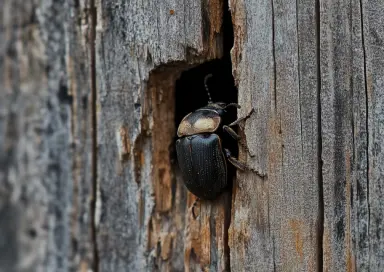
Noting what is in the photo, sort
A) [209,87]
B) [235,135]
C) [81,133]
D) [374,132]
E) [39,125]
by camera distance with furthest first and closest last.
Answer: [209,87] < [39,125] < [81,133] < [235,135] < [374,132]

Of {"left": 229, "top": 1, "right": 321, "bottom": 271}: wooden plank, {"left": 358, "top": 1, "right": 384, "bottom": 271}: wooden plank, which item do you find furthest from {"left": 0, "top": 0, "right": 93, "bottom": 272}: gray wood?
{"left": 358, "top": 1, "right": 384, "bottom": 271}: wooden plank

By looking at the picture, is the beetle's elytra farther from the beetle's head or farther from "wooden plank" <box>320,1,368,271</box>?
"wooden plank" <box>320,1,368,271</box>

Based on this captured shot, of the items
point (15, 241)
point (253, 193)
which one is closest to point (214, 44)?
point (253, 193)

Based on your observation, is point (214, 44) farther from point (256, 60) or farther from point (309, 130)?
point (309, 130)

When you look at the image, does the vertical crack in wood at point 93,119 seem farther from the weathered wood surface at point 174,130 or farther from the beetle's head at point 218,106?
the beetle's head at point 218,106

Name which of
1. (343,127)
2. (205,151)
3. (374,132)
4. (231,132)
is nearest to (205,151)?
(205,151)

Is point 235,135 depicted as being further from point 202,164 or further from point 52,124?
point 52,124

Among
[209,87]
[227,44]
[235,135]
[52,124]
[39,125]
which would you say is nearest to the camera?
[235,135]
